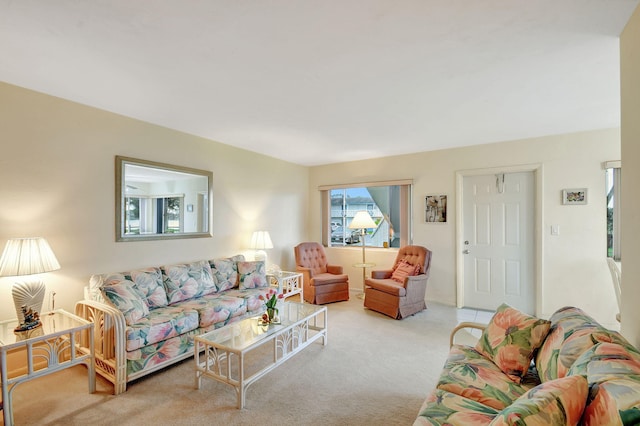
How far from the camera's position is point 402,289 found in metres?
3.87

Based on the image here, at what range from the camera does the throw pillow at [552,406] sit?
37.6 inches

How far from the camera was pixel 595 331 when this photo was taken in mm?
1437

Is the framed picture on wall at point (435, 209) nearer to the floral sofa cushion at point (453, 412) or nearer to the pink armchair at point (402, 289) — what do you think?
the pink armchair at point (402, 289)

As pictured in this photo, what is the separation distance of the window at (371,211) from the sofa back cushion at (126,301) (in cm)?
358

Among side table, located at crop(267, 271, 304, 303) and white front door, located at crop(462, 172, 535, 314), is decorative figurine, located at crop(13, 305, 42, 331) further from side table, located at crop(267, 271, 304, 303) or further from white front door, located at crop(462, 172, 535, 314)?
white front door, located at crop(462, 172, 535, 314)

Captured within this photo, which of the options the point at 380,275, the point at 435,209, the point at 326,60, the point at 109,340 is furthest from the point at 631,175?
the point at 109,340

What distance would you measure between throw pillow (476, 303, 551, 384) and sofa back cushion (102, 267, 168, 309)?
9.38 feet

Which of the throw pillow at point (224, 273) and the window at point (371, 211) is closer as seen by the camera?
the throw pillow at point (224, 273)

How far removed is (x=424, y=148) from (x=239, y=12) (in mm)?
3628

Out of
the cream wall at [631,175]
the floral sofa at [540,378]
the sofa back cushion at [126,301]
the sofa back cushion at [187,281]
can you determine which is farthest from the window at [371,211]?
the sofa back cushion at [126,301]

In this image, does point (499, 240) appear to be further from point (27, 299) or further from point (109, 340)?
point (27, 299)

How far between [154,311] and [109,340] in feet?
1.47

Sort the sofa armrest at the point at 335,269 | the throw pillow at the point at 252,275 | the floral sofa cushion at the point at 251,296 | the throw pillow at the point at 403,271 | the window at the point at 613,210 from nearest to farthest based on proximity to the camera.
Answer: the floral sofa cushion at the point at 251,296 → the window at the point at 613,210 → the throw pillow at the point at 252,275 → the throw pillow at the point at 403,271 → the sofa armrest at the point at 335,269

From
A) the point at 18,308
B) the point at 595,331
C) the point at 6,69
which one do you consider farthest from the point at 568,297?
the point at 6,69
